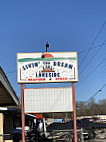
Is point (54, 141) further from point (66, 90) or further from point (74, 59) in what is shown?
point (74, 59)

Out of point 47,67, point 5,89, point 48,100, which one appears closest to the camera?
point 47,67

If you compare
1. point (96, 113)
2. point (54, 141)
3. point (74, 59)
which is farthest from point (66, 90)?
point (96, 113)

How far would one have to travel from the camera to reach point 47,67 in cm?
1184

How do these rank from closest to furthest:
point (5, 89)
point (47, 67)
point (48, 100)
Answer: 1. point (47, 67)
2. point (48, 100)
3. point (5, 89)

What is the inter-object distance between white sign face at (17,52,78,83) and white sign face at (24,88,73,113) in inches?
25.0

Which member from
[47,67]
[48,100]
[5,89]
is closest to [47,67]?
[47,67]

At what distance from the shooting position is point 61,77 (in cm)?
1174

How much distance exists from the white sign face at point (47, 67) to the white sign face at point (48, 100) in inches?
25.0

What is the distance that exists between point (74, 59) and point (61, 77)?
43.3 inches

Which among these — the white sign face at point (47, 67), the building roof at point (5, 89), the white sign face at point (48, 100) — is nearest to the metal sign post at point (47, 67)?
the white sign face at point (47, 67)

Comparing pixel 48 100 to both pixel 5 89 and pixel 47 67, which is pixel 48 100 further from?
pixel 5 89

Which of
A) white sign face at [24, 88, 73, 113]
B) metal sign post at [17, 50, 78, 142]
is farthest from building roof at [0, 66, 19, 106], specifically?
white sign face at [24, 88, 73, 113]

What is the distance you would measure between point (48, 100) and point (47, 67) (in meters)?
1.61

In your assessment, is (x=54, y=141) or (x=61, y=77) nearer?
(x=61, y=77)
